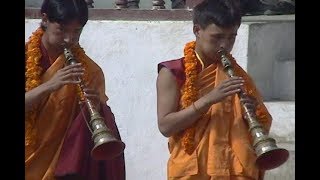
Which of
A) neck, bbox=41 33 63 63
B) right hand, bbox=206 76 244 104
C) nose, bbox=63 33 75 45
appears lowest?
right hand, bbox=206 76 244 104

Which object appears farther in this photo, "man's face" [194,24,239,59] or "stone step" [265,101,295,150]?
"stone step" [265,101,295,150]

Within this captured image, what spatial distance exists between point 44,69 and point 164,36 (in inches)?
46.4

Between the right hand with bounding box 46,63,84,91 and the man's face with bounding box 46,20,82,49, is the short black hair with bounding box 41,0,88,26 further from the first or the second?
the right hand with bounding box 46,63,84,91

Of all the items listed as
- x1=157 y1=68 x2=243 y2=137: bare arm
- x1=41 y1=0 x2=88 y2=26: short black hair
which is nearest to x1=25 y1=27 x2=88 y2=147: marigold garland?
x1=41 y1=0 x2=88 y2=26: short black hair

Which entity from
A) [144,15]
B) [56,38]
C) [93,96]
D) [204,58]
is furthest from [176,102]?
[144,15]

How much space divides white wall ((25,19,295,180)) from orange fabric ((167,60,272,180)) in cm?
97

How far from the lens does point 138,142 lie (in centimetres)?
582

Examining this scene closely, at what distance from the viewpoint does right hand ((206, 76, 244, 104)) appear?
4586 millimetres

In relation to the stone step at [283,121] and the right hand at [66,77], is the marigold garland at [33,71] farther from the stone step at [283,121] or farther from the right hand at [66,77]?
the stone step at [283,121]

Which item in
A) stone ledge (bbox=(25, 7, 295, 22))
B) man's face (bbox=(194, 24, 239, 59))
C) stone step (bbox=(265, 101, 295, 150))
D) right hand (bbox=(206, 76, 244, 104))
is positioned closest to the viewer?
right hand (bbox=(206, 76, 244, 104))

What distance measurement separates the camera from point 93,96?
4.75 m

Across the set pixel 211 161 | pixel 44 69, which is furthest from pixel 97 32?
pixel 211 161
